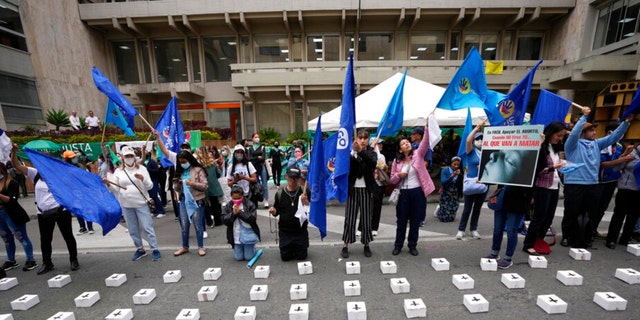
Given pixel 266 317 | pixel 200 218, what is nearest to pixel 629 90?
pixel 266 317

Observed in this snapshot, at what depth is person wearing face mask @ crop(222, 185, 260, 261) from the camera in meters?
4.19

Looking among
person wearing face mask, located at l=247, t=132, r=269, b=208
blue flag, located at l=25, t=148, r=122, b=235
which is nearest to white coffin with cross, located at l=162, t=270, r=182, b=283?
blue flag, located at l=25, t=148, r=122, b=235

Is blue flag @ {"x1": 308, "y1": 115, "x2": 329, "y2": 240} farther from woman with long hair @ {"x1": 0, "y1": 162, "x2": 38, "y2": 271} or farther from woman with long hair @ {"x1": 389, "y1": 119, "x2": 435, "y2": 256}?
woman with long hair @ {"x1": 0, "y1": 162, "x2": 38, "y2": 271}

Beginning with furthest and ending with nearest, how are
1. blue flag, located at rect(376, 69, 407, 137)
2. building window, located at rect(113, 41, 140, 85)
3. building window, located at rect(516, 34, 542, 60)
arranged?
building window, located at rect(113, 41, 140, 85) → building window, located at rect(516, 34, 542, 60) → blue flag, located at rect(376, 69, 407, 137)

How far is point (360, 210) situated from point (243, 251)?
214 centimetres

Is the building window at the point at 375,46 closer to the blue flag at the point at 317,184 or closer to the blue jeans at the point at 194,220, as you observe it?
the blue flag at the point at 317,184

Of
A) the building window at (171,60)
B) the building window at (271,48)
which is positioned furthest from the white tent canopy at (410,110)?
the building window at (171,60)

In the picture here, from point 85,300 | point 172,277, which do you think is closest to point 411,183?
point 172,277

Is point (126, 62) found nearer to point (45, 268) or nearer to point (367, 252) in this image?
point (45, 268)

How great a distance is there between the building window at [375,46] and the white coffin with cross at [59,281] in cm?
1886

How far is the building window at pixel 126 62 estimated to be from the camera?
19266 mm

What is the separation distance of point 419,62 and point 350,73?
47.6 feet

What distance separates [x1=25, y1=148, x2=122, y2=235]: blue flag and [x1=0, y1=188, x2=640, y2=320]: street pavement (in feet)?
3.40

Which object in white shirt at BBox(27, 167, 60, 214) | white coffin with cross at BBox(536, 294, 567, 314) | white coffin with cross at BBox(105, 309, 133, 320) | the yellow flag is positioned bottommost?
white coffin with cross at BBox(105, 309, 133, 320)
